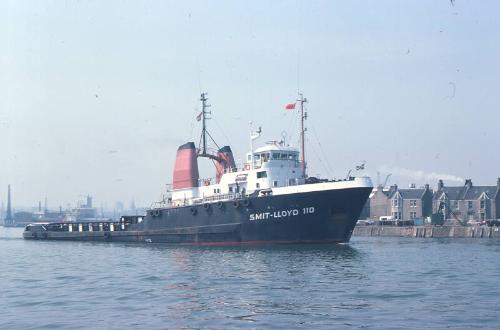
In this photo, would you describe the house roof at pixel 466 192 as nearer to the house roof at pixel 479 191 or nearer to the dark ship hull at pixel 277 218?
the house roof at pixel 479 191

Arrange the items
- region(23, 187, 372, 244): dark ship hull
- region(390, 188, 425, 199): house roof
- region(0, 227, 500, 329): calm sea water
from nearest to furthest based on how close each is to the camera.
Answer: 1. region(0, 227, 500, 329): calm sea water
2. region(23, 187, 372, 244): dark ship hull
3. region(390, 188, 425, 199): house roof

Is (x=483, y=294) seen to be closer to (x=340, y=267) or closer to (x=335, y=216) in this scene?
(x=340, y=267)

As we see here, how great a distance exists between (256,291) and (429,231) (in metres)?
64.7

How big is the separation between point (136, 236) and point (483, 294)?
41.8 m

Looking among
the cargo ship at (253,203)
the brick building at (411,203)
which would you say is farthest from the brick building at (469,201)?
the cargo ship at (253,203)

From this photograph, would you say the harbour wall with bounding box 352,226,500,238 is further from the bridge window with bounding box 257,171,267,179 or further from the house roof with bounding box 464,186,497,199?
the bridge window with bounding box 257,171,267,179

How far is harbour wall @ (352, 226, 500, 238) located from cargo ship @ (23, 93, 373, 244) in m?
36.5

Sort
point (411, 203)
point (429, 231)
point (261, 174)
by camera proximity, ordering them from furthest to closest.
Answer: point (411, 203) → point (429, 231) → point (261, 174)

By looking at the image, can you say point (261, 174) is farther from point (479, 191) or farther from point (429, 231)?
point (479, 191)

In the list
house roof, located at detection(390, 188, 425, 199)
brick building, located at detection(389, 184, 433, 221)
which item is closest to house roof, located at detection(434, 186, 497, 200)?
brick building, located at detection(389, 184, 433, 221)

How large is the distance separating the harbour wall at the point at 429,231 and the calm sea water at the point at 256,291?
4041 centimetres

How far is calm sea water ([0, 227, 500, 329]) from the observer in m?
22.3

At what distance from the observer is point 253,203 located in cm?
5084

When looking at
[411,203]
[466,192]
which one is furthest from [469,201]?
[411,203]
